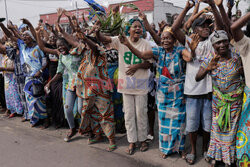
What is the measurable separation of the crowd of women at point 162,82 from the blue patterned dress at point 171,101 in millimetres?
14

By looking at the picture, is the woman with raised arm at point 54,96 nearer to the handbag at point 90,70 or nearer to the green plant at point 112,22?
the handbag at point 90,70

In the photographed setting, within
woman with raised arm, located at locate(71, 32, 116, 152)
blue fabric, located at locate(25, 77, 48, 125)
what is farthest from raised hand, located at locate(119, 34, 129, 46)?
blue fabric, located at locate(25, 77, 48, 125)

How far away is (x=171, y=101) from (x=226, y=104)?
0.74 metres

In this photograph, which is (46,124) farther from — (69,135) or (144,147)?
(144,147)

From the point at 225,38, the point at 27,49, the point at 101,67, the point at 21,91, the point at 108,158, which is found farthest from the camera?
the point at 21,91

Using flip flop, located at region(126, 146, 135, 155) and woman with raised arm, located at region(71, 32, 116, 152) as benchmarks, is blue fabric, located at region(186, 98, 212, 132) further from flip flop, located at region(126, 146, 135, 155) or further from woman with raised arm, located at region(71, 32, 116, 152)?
woman with raised arm, located at region(71, 32, 116, 152)

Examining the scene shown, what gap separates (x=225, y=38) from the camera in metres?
2.43

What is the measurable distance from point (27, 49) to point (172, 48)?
334 cm

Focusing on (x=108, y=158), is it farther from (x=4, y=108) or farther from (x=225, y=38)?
(x=4, y=108)

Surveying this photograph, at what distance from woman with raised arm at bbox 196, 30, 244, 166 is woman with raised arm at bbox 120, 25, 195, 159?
15.2 inches

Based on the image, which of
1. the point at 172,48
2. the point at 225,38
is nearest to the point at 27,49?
the point at 172,48

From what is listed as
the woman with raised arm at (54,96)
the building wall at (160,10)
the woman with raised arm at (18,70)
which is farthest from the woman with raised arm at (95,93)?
the building wall at (160,10)

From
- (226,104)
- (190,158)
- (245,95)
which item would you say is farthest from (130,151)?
(245,95)

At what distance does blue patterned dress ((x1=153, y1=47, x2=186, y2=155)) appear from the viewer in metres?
2.96
